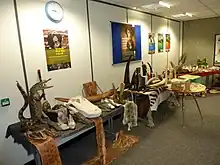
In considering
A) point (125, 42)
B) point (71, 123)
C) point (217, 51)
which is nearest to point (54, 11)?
point (71, 123)

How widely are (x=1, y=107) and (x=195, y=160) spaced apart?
9.13 feet

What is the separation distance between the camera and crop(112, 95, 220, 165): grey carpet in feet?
9.25

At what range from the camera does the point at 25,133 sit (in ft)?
7.36

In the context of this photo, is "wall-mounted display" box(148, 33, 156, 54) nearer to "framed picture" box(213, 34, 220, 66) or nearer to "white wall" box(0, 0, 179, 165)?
"white wall" box(0, 0, 179, 165)

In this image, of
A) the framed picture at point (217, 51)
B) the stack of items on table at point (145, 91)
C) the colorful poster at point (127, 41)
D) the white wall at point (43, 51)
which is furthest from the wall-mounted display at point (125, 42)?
the framed picture at point (217, 51)

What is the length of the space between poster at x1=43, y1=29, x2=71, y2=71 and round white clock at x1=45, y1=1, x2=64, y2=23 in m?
0.20

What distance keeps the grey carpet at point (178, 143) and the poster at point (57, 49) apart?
5.80ft

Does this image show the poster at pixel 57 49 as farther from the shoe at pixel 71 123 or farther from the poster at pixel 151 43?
the poster at pixel 151 43

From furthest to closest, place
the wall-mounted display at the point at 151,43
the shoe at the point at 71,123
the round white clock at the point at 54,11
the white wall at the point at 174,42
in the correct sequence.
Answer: the white wall at the point at 174,42 < the wall-mounted display at the point at 151,43 < the round white clock at the point at 54,11 < the shoe at the point at 71,123

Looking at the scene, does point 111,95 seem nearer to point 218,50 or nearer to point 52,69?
point 52,69

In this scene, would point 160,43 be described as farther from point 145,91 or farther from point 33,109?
point 33,109

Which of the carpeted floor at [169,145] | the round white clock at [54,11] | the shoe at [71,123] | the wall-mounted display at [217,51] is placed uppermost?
the round white clock at [54,11]

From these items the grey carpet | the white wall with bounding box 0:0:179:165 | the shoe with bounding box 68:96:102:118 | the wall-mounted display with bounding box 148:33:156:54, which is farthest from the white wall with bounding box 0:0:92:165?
the wall-mounted display with bounding box 148:33:156:54

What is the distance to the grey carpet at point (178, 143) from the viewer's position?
2821mm
